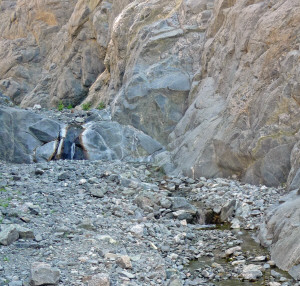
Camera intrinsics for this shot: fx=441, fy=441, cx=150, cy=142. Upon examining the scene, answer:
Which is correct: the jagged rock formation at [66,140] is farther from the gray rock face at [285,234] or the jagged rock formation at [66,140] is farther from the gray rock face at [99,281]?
the gray rock face at [99,281]

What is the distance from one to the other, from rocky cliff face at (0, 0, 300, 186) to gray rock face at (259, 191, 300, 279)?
207 centimetres

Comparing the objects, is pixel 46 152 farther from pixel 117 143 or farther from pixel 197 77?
pixel 197 77

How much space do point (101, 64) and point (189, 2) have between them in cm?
1126

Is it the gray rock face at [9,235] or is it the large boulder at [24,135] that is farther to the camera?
the large boulder at [24,135]

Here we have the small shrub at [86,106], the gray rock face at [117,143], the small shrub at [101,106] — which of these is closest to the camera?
the gray rock face at [117,143]

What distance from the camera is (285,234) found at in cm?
772

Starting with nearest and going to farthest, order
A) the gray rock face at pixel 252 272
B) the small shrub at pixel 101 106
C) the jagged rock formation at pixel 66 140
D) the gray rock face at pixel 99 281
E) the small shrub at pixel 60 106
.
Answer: the gray rock face at pixel 99 281 → the gray rock face at pixel 252 272 → the jagged rock formation at pixel 66 140 → the small shrub at pixel 101 106 → the small shrub at pixel 60 106

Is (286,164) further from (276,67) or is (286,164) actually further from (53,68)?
(53,68)

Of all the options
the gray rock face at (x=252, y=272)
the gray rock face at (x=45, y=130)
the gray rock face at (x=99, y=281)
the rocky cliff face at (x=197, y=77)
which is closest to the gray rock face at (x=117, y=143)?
the rocky cliff face at (x=197, y=77)

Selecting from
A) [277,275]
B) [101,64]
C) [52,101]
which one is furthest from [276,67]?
[52,101]

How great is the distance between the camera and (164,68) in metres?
20.1

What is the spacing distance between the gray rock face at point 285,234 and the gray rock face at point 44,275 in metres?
3.61

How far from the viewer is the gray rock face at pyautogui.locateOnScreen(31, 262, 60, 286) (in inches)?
238

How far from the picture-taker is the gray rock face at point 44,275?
6.04 meters
